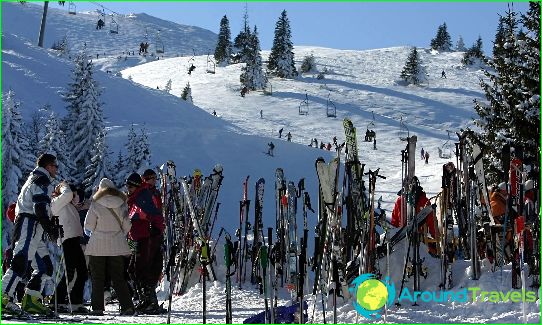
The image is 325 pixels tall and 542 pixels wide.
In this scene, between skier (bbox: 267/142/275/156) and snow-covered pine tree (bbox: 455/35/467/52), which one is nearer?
skier (bbox: 267/142/275/156)

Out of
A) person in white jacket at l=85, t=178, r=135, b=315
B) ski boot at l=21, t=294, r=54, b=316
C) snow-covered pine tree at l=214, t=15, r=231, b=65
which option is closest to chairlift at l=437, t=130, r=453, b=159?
person in white jacket at l=85, t=178, r=135, b=315

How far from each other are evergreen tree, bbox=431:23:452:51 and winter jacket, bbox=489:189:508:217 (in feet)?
354

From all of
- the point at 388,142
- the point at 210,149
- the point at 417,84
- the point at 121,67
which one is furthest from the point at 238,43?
the point at 210,149

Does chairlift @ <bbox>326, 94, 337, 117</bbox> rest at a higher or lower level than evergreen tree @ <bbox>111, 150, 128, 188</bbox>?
higher

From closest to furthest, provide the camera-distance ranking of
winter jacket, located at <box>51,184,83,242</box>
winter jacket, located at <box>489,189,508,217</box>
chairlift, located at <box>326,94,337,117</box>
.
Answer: winter jacket, located at <box>51,184,83,242</box> < winter jacket, located at <box>489,189,508,217</box> < chairlift, located at <box>326,94,337,117</box>

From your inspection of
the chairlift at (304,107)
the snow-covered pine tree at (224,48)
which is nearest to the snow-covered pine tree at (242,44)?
the snow-covered pine tree at (224,48)

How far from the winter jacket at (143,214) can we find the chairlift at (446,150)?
40334 mm

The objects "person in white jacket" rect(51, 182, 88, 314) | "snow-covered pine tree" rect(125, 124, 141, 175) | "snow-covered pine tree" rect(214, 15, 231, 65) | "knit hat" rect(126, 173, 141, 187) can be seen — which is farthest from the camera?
"snow-covered pine tree" rect(214, 15, 231, 65)

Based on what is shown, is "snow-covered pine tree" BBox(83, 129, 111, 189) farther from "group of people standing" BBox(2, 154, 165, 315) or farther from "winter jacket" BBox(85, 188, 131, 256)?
"winter jacket" BBox(85, 188, 131, 256)

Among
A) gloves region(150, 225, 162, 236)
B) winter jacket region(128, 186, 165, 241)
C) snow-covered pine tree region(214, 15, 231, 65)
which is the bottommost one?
gloves region(150, 225, 162, 236)

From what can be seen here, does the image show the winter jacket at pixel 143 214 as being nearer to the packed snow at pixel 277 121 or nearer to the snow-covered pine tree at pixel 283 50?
the packed snow at pixel 277 121

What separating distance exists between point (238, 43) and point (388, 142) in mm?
55069

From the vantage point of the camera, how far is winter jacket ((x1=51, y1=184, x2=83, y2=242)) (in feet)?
22.6

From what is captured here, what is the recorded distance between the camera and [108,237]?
675 cm
